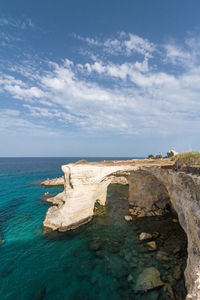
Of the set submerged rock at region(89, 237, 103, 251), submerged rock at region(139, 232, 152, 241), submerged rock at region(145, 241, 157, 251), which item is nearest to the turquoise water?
submerged rock at region(89, 237, 103, 251)

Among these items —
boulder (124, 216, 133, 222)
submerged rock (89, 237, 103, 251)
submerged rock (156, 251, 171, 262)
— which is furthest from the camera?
boulder (124, 216, 133, 222)

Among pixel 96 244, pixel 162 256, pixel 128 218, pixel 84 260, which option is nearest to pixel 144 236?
pixel 162 256

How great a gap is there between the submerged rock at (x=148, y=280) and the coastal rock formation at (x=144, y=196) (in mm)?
1728

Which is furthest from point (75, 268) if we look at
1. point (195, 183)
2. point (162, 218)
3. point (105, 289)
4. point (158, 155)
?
point (158, 155)

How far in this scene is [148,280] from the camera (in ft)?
28.4

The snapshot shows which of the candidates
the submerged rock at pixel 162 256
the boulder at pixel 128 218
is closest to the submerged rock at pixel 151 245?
the submerged rock at pixel 162 256

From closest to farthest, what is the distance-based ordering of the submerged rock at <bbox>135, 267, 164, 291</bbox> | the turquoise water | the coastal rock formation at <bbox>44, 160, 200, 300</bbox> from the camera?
the coastal rock formation at <bbox>44, 160, 200, 300</bbox> → the submerged rock at <bbox>135, 267, 164, 291</bbox> → the turquoise water

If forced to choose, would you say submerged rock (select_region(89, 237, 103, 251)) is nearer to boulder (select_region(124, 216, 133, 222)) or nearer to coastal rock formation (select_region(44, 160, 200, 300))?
coastal rock formation (select_region(44, 160, 200, 300))

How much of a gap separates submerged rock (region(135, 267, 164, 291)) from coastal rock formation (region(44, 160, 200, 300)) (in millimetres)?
1728

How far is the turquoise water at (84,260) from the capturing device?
8516 millimetres

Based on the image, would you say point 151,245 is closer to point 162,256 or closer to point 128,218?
point 162,256

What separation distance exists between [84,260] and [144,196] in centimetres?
1301

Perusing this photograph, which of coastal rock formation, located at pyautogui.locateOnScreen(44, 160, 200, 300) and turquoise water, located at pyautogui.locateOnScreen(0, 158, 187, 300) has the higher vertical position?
coastal rock formation, located at pyautogui.locateOnScreen(44, 160, 200, 300)

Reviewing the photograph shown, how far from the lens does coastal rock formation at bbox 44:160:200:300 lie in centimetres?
771
